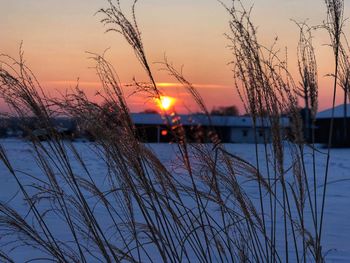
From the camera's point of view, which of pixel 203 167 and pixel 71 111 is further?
pixel 203 167

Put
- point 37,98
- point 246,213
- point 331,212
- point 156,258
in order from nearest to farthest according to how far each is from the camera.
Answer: point 37,98, point 246,213, point 156,258, point 331,212

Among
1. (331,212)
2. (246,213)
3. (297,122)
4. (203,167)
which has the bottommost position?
(331,212)

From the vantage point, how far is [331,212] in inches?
361

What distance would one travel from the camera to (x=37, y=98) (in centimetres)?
282

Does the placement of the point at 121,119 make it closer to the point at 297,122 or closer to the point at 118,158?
the point at 118,158

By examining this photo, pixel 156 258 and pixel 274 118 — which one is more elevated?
pixel 274 118

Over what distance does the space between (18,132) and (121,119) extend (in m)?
0.62

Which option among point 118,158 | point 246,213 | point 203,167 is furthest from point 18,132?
point 246,213

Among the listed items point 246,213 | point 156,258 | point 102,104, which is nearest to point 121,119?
point 102,104

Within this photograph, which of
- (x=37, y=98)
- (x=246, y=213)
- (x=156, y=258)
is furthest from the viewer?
(x=156, y=258)

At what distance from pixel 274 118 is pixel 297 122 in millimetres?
106

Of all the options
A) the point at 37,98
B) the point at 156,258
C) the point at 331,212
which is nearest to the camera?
the point at 37,98

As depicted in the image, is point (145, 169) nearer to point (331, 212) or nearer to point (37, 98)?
point (37, 98)

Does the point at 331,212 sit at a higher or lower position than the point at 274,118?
lower
